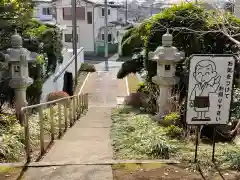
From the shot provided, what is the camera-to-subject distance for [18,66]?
28.7 ft

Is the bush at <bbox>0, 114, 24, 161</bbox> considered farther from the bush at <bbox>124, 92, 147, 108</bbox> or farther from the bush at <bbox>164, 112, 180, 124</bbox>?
the bush at <bbox>124, 92, 147, 108</bbox>

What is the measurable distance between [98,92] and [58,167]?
16.1m

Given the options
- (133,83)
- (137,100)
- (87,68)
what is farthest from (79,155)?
(87,68)

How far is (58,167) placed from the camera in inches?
163

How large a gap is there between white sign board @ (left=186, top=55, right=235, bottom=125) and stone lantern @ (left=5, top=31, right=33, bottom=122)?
5475mm

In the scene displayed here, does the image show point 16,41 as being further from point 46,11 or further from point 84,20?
point 46,11

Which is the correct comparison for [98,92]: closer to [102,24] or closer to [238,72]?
[238,72]

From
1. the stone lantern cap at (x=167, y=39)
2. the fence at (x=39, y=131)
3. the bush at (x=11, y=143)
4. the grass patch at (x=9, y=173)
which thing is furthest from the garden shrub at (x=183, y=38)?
the grass patch at (x=9, y=173)

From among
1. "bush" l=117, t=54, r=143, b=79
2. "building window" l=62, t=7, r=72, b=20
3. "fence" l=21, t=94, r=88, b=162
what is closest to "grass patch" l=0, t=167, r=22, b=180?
"fence" l=21, t=94, r=88, b=162

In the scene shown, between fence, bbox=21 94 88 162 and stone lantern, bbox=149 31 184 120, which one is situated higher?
stone lantern, bbox=149 31 184 120

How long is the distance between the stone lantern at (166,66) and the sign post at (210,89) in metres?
3.91

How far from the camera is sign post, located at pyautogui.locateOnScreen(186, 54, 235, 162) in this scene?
13.4 ft

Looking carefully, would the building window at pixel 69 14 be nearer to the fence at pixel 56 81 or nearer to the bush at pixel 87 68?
the bush at pixel 87 68

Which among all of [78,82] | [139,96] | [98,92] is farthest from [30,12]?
[78,82]
